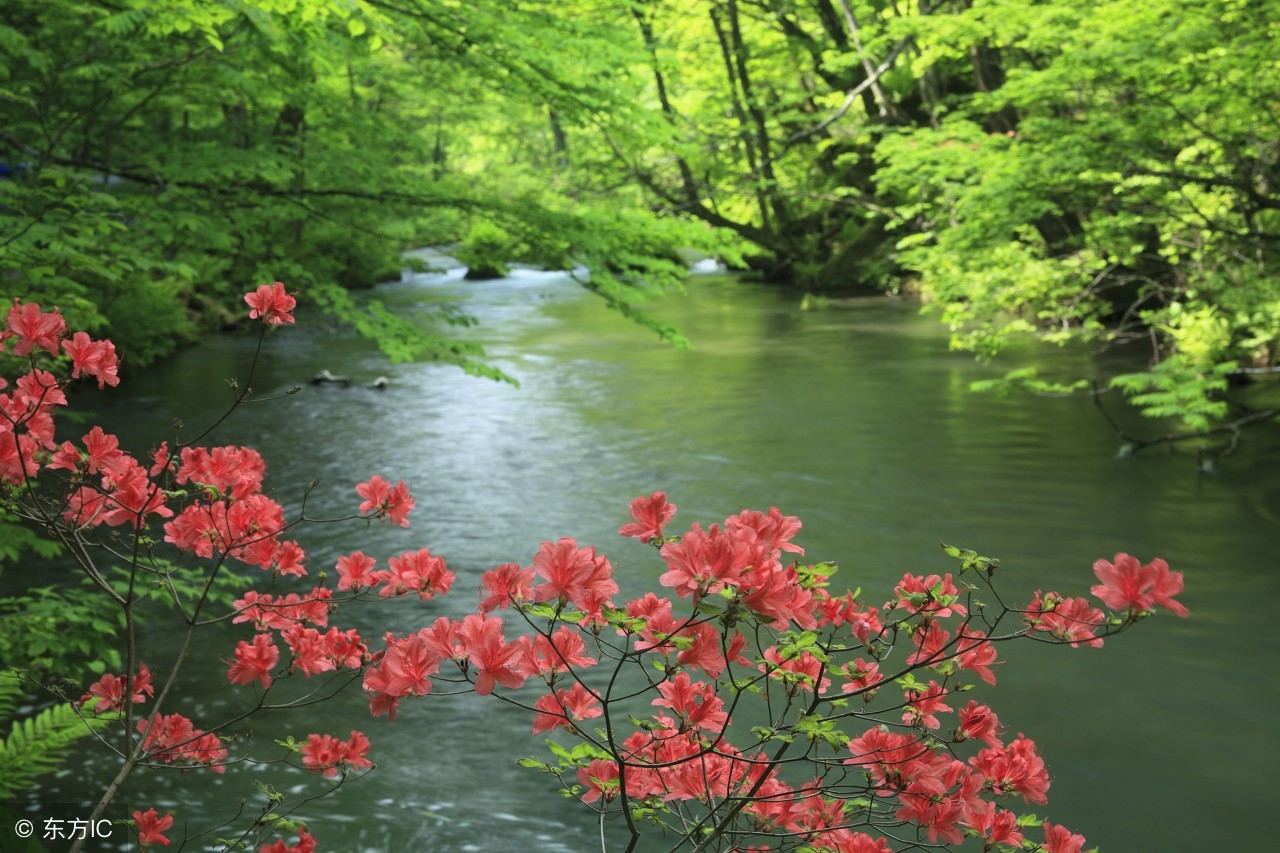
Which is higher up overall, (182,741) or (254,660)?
(254,660)

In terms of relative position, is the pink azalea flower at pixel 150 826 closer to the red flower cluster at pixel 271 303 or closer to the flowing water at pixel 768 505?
the red flower cluster at pixel 271 303

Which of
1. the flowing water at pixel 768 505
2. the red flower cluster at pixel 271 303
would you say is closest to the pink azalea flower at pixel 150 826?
the red flower cluster at pixel 271 303

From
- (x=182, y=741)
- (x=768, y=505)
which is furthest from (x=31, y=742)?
(x=768, y=505)

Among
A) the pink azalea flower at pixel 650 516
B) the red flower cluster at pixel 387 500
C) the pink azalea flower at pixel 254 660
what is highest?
the pink azalea flower at pixel 650 516

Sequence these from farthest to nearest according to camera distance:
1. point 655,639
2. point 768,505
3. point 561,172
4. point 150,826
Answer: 1. point 561,172
2. point 768,505
3. point 150,826
4. point 655,639

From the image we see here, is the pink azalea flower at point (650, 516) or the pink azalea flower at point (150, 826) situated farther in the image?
the pink azalea flower at point (150, 826)

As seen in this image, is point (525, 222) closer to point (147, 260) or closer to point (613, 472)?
point (147, 260)

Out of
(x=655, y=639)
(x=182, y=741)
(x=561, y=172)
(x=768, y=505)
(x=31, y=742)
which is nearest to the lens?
(x=655, y=639)

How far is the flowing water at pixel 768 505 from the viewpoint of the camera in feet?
15.0

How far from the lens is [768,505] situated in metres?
9.12

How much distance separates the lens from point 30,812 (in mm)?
4230

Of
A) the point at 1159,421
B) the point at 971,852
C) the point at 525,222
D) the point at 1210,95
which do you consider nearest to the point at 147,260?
the point at 525,222

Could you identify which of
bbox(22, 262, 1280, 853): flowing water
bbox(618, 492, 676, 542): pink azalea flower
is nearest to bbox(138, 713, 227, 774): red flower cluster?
bbox(618, 492, 676, 542): pink azalea flower

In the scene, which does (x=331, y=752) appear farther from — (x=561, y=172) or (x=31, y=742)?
(x=561, y=172)
